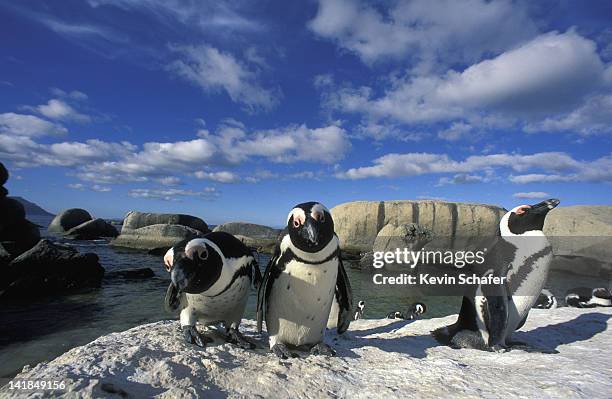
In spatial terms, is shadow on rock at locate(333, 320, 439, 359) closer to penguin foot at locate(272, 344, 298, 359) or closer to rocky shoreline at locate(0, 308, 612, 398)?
rocky shoreline at locate(0, 308, 612, 398)

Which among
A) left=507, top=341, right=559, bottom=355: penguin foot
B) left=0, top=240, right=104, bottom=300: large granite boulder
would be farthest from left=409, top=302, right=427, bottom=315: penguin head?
left=0, top=240, right=104, bottom=300: large granite boulder

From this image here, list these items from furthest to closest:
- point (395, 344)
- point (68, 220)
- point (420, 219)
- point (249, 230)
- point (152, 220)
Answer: point (68, 220) < point (249, 230) < point (152, 220) < point (420, 219) < point (395, 344)

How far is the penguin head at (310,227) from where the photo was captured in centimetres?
317

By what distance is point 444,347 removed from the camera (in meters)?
3.85

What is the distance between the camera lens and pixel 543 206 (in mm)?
4238

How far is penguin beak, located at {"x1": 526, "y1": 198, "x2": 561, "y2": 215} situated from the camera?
13.7 ft

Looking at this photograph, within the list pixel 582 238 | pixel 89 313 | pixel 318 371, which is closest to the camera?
pixel 318 371

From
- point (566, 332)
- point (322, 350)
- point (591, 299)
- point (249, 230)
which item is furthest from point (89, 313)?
point (249, 230)

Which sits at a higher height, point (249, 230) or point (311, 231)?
point (249, 230)

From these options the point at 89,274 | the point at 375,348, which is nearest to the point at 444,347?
the point at 375,348

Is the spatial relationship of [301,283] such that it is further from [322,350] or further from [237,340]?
[237,340]

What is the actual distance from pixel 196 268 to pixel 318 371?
4.23ft

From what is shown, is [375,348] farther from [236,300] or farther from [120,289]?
[120,289]

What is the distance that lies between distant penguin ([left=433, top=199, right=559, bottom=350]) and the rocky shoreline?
1.19 feet
